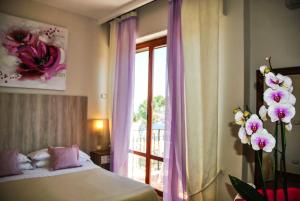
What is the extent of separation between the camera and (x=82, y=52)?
360 centimetres

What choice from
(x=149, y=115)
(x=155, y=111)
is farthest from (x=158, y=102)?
(x=149, y=115)

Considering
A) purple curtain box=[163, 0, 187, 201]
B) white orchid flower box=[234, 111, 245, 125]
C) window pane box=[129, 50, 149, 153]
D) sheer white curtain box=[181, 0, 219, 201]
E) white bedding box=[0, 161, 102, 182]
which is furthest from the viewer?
window pane box=[129, 50, 149, 153]

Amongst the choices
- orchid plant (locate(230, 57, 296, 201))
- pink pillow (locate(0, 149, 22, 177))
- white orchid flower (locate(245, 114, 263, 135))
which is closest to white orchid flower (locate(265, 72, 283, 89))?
orchid plant (locate(230, 57, 296, 201))

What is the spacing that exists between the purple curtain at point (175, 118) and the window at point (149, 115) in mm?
536

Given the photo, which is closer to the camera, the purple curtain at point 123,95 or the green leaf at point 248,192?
the green leaf at point 248,192

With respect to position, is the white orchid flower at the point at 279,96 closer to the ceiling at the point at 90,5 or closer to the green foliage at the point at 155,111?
the green foliage at the point at 155,111

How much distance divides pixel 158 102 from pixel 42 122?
69.0 inches

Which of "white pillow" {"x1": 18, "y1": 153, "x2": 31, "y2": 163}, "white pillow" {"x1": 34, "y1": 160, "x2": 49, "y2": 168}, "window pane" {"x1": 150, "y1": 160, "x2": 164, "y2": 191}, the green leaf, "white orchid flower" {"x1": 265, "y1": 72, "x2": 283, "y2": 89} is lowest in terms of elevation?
"window pane" {"x1": 150, "y1": 160, "x2": 164, "y2": 191}

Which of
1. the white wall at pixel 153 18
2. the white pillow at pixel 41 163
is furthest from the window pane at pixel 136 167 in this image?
the white wall at pixel 153 18

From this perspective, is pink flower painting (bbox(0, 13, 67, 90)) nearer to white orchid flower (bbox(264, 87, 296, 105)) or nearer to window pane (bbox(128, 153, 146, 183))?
window pane (bbox(128, 153, 146, 183))

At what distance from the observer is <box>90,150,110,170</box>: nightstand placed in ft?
11.3

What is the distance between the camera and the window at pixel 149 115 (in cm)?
327

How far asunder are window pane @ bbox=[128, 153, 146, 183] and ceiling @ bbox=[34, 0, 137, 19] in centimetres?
237

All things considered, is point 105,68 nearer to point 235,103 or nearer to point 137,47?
point 137,47
